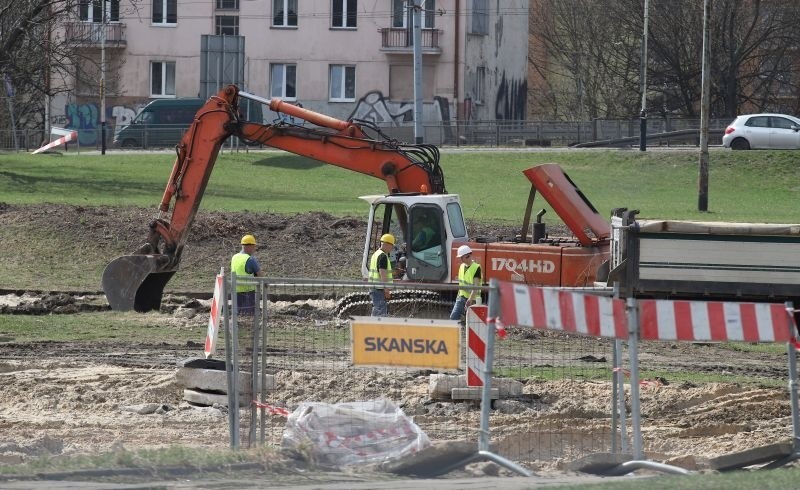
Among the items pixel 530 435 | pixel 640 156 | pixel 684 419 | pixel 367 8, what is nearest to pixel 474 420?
pixel 530 435

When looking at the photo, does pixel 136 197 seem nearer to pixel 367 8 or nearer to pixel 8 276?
pixel 8 276

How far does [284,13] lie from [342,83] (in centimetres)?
416

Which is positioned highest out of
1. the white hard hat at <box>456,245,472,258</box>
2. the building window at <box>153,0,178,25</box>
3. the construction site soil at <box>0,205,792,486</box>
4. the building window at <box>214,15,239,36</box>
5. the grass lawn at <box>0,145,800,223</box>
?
the building window at <box>153,0,178,25</box>

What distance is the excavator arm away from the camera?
20391 millimetres

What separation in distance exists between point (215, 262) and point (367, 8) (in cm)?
3650

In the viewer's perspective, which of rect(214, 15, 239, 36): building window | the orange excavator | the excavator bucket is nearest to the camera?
the orange excavator

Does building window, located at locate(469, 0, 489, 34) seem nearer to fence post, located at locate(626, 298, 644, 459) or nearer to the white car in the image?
the white car

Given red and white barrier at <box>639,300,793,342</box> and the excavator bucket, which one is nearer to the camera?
red and white barrier at <box>639,300,793,342</box>

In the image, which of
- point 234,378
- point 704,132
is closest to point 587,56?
point 704,132

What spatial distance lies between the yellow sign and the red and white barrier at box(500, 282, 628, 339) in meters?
0.68

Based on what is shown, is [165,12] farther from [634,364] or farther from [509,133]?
[634,364]

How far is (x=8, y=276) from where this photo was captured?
25.0m

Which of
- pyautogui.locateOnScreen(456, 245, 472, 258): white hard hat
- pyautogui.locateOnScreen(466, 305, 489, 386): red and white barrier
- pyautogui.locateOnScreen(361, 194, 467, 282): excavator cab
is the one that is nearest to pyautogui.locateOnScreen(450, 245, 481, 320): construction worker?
pyautogui.locateOnScreen(456, 245, 472, 258): white hard hat

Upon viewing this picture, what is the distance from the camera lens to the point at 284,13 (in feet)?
198
